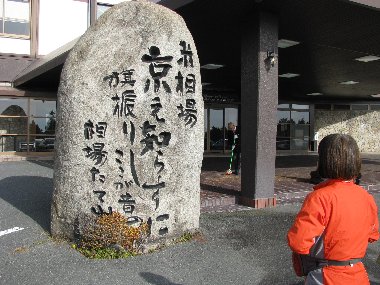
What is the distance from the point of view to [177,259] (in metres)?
4.74

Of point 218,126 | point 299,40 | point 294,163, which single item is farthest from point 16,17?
point 294,163

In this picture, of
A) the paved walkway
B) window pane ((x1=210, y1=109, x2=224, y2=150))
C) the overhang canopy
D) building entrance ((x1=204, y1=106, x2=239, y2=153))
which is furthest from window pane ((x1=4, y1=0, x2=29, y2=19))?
the paved walkway

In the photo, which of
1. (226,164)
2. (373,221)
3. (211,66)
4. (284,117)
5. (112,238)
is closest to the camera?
(373,221)

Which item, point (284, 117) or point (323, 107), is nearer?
point (284, 117)

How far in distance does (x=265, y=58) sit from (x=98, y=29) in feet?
11.5

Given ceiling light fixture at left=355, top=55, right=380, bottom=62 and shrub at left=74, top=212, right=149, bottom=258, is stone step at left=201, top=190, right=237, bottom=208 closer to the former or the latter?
shrub at left=74, top=212, right=149, bottom=258

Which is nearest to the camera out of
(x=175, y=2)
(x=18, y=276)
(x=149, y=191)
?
(x=18, y=276)

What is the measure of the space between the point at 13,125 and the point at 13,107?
87cm

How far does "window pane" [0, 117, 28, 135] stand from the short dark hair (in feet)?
58.4

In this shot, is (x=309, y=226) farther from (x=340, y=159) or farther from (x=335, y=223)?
(x=340, y=159)

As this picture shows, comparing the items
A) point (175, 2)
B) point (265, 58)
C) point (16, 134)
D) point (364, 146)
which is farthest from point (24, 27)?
point (364, 146)

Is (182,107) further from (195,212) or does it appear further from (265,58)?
(265,58)

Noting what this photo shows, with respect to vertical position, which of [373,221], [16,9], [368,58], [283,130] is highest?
[16,9]

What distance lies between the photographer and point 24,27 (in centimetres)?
1806
